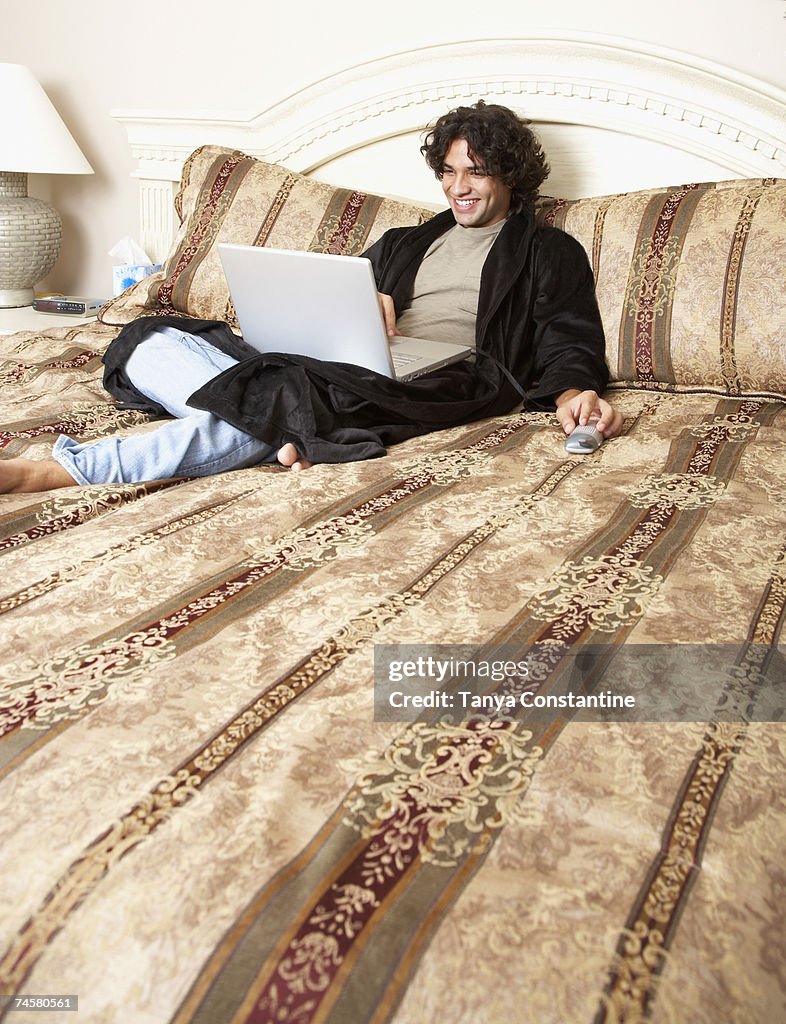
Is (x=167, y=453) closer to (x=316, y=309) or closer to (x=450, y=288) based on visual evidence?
(x=316, y=309)

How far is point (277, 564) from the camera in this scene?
3.72ft

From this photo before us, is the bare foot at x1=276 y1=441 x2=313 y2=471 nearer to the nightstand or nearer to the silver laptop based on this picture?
the silver laptop

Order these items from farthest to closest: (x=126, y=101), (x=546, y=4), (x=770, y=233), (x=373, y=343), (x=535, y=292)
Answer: (x=126, y=101) < (x=546, y=4) < (x=535, y=292) < (x=770, y=233) < (x=373, y=343)

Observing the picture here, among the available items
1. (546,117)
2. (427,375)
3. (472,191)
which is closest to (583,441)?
(427,375)

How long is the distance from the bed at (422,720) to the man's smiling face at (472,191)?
46 cm

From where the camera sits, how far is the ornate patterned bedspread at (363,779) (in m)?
0.58

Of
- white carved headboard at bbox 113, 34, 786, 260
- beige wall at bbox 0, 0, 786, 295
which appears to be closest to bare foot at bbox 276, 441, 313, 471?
white carved headboard at bbox 113, 34, 786, 260

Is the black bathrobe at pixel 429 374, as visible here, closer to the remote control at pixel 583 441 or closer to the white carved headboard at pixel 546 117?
the remote control at pixel 583 441

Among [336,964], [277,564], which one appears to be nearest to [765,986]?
[336,964]

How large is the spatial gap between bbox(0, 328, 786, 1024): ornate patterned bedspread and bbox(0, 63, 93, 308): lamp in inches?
69.9

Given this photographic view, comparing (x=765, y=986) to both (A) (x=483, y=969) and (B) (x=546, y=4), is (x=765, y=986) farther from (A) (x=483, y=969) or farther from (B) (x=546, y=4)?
(B) (x=546, y=4)

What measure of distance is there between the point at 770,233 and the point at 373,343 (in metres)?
0.80

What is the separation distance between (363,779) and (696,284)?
1430mm

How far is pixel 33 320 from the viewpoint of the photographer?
9.03 feet
